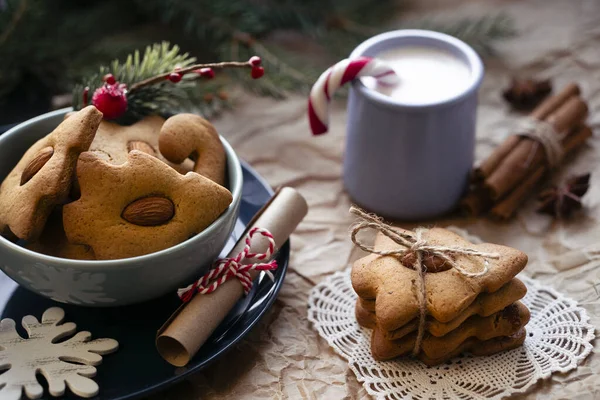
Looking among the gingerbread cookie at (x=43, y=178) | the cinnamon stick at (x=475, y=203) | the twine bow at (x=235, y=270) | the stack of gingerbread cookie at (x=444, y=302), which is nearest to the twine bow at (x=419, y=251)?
the stack of gingerbread cookie at (x=444, y=302)

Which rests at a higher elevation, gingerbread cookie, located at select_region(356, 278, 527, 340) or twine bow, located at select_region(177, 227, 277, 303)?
twine bow, located at select_region(177, 227, 277, 303)

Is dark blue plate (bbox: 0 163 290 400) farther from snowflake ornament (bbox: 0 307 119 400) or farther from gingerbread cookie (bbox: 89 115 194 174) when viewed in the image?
gingerbread cookie (bbox: 89 115 194 174)

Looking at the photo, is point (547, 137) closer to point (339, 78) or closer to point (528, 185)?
point (528, 185)

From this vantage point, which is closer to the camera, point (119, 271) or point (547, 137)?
point (119, 271)

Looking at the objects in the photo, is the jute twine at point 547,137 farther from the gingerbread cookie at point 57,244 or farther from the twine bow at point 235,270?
the gingerbread cookie at point 57,244

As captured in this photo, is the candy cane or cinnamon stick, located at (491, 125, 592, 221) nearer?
the candy cane

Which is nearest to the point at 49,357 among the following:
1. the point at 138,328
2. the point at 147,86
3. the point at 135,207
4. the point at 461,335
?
the point at 138,328

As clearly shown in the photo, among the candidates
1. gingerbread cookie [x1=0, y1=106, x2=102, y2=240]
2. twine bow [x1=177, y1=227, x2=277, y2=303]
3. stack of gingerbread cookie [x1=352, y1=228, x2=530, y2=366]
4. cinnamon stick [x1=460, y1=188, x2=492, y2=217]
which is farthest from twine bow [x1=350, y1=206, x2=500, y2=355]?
gingerbread cookie [x1=0, y1=106, x2=102, y2=240]

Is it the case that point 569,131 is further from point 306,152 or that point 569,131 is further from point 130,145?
point 130,145
